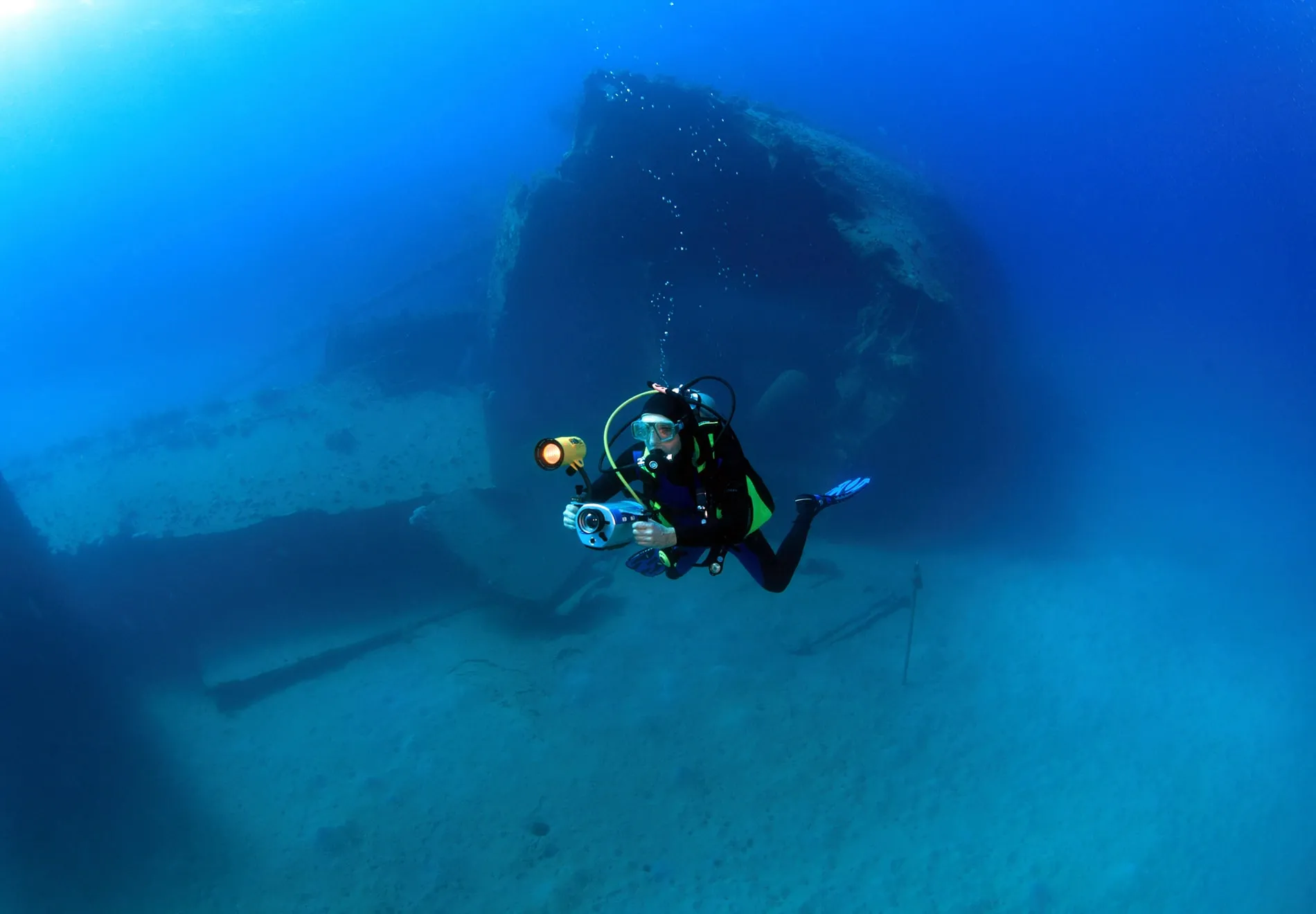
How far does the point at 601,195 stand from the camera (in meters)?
12.9

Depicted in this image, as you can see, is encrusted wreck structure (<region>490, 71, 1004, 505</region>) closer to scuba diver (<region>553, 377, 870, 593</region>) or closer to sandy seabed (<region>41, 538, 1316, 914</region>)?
sandy seabed (<region>41, 538, 1316, 914</region>)

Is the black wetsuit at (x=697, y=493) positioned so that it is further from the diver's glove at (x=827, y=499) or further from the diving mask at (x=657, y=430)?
the diver's glove at (x=827, y=499)

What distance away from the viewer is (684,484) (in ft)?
11.2

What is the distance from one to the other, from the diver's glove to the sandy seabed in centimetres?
394

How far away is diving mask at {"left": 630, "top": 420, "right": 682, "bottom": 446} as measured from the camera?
10.2 feet

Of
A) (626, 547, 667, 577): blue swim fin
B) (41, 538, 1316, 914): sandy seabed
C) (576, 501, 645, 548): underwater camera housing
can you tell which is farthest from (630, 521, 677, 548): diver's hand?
(41, 538, 1316, 914): sandy seabed

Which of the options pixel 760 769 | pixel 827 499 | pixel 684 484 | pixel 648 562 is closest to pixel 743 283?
pixel 827 499

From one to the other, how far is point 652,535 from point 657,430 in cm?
55

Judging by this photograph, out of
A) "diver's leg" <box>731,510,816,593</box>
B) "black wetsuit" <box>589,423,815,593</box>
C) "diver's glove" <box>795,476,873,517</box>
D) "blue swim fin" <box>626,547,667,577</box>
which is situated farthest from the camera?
"diver's glove" <box>795,476,873,517</box>

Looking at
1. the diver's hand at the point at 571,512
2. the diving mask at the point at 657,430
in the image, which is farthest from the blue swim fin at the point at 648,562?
the diving mask at the point at 657,430

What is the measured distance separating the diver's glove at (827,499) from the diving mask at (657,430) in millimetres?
2124

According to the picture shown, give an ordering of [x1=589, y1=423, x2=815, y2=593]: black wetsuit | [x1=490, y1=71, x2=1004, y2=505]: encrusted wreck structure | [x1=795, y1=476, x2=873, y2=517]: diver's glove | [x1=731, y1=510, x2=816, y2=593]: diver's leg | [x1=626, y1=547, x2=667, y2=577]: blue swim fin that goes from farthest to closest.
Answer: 1. [x1=490, y1=71, x2=1004, y2=505]: encrusted wreck structure
2. [x1=795, y1=476, x2=873, y2=517]: diver's glove
3. [x1=731, y1=510, x2=816, y2=593]: diver's leg
4. [x1=626, y1=547, x2=667, y2=577]: blue swim fin
5. [x1=589, y1=423, x2=815, y2=593]: black wetsuit

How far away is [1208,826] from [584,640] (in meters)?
8.93

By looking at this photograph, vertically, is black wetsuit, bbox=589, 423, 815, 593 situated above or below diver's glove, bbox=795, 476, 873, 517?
above
